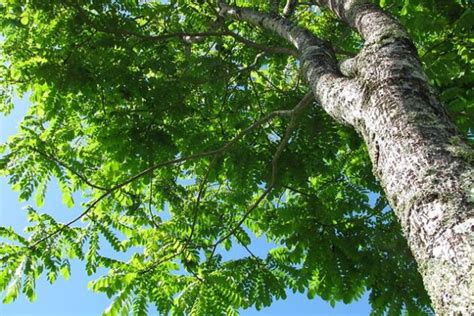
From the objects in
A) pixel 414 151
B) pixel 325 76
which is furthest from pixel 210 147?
pixel 414 151

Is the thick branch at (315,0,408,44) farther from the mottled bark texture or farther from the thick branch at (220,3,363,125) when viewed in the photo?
the thick branch at (220,3,363,125)

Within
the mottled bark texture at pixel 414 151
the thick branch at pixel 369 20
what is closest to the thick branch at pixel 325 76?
the mottled bark texture at pixel 414 151

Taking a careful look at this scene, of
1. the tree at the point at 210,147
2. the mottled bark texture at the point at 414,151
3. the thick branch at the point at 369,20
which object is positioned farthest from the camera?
the tree at the point at 210,147

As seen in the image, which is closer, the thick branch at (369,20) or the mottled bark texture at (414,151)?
the mottled bark texture at (414,151)

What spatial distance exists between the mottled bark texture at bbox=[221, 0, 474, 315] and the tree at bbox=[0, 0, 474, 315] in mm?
30

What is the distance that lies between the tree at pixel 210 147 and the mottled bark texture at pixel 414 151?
30mm

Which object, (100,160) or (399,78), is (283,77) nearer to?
(100,160)

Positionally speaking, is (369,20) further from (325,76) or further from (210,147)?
(210,147)

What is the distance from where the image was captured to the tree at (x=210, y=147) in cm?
358

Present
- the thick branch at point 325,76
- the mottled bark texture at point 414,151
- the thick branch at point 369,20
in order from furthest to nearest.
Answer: the thick branch at point 369,20 < the thick branch at point 325,76 < the mottled bark texture at point 414,151

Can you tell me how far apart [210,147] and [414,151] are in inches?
137

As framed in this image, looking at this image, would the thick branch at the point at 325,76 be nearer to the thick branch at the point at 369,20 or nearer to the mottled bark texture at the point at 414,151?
the mottled bark texture at the point at 414,151

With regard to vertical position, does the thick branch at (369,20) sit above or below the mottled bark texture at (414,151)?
above

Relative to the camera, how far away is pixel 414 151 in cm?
156
